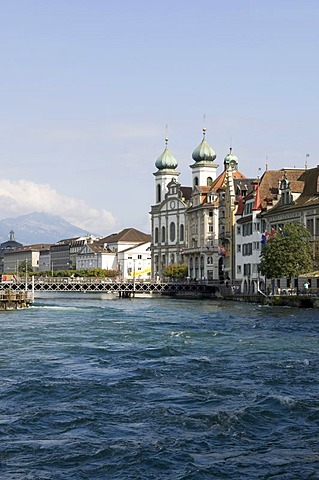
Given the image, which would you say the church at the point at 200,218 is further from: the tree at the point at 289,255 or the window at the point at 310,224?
the tree at the point at 289,255

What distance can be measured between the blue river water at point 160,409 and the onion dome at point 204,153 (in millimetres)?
140512

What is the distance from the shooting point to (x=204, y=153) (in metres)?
187

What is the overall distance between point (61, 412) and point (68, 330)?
Answer: 31.8 metres

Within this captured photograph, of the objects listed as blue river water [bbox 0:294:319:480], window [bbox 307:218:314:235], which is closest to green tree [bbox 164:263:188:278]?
window [bbox 307:218:314:235]

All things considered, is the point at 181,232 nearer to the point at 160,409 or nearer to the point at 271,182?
the point at 271,182

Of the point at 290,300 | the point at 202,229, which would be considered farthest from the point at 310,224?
the point at 202,229

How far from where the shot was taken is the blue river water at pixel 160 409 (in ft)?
65.3

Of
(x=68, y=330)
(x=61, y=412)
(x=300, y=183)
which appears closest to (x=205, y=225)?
(x=300, y=183)

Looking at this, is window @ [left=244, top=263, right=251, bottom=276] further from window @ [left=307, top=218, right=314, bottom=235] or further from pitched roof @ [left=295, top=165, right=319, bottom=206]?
window @ [left=307, top=218, right=314, bottom=235]

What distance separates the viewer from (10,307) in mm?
89875

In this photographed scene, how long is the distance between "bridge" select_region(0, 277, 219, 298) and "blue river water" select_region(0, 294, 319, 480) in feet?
297

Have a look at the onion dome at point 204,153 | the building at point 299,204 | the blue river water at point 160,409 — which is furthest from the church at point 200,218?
the blue river water at point 160,409

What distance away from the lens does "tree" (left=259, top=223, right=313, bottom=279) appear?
3583 inches

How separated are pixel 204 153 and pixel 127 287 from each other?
49222mm
